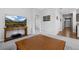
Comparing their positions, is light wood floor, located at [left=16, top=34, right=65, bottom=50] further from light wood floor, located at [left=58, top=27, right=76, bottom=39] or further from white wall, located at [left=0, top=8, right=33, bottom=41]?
white wall, located at [left=0, top=8, right=33, bottom=41]

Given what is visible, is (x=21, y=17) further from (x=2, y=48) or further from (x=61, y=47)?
(x=61, y=47)

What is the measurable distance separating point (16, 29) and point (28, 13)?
0.89 feet

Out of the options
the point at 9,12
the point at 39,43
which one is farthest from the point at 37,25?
the point at 9,12

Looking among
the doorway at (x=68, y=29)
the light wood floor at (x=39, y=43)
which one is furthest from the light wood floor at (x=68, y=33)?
the light wood floor at (x=39, y=43)

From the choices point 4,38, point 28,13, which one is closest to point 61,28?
point 28,13

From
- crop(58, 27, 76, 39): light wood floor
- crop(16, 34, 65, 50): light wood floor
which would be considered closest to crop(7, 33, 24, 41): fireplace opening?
crop(16, 34, 65, 50): light wood floor

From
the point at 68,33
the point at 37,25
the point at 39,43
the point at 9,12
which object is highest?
the point at 9,12

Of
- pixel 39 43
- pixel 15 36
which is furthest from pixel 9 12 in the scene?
pixel 39 43

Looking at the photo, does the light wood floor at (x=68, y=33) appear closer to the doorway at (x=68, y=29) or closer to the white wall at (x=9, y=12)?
the doorway at (x=68, y=29)

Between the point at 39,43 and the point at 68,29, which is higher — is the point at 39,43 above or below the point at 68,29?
below

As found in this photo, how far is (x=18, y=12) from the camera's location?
6.15 ft

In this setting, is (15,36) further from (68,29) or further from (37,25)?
(68,29)

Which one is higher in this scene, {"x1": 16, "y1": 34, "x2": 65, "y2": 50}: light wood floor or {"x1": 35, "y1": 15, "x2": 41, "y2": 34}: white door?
{"x1": 35, "y1": 15, "x2": 41, "y2": 34}: white door

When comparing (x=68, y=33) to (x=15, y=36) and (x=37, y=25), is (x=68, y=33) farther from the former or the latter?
(x=15, y=36)
